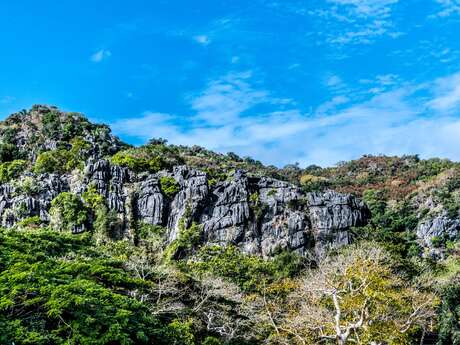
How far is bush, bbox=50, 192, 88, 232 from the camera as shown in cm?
5953

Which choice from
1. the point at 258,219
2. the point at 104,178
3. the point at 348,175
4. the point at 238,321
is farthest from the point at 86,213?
the point at 348,175

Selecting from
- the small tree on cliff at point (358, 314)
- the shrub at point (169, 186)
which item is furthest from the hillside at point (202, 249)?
the shrub at point (169, 186)

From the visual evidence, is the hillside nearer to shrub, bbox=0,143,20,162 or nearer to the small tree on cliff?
the small tree on cliff

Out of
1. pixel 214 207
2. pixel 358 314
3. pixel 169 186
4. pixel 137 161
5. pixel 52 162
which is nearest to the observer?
pixel 358 314

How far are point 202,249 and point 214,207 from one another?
21.7ft

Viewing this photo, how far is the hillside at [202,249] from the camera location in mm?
19031

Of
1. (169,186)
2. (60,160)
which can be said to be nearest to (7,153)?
(60,160)

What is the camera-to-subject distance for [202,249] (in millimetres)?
59094

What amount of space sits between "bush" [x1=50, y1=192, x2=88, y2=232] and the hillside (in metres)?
0.15

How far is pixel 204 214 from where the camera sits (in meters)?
63.5

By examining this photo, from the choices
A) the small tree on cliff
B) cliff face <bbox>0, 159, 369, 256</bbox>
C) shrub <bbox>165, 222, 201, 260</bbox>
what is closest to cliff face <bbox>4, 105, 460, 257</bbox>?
cliff face <bbox>0, 159, 369, 256</bbox>

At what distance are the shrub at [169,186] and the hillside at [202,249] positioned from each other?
0.25m

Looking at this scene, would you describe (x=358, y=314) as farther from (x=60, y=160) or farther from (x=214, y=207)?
(x=60, y=160)

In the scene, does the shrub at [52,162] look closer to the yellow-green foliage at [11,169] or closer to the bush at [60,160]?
the bush at [60,160]
